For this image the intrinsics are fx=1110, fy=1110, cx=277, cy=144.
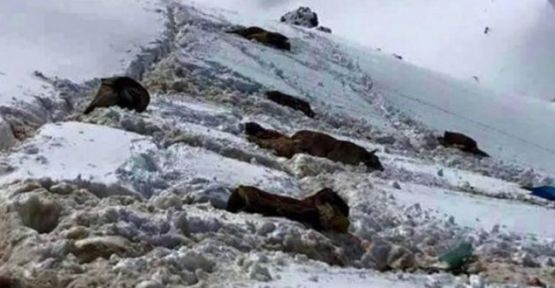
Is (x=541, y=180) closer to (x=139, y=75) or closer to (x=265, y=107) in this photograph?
(x=265, y=107)

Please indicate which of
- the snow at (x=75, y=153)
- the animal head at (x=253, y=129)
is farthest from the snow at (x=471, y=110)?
the snow at (x=75, y=153)

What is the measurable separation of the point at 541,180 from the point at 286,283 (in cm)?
846

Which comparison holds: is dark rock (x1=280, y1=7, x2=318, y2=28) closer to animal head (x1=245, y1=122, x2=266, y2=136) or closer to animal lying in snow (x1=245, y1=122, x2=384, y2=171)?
animal head (x1=245, y1=122, x2=266, y2=136)

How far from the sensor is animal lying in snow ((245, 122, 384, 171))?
9.77 meters

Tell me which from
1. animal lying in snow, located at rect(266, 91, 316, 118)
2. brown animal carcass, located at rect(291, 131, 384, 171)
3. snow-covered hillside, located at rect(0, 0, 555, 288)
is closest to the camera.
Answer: snow-covered hillside, located at rect(0, 0, 555, 288)

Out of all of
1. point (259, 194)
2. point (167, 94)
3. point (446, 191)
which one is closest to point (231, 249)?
point (259, 194)

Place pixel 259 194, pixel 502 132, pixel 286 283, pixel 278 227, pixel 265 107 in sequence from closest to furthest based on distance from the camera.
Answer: pixel 286 283 < pixel 278 227 < pixel 259 194 < pixel 265 107 < pixel 502 132

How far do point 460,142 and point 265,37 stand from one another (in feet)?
18.0

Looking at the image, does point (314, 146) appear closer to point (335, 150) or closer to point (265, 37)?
point (335, 150)

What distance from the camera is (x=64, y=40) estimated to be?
13.1 meters

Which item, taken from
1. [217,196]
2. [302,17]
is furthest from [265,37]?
[217,196]

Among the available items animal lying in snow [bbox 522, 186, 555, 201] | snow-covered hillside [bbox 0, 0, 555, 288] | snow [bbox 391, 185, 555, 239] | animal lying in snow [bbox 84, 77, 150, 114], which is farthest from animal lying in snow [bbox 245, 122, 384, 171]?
animal lying in snow [bbox 522, 186, 555, 201]

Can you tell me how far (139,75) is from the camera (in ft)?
42.6

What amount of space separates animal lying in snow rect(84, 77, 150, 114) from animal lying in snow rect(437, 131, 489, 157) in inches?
238
